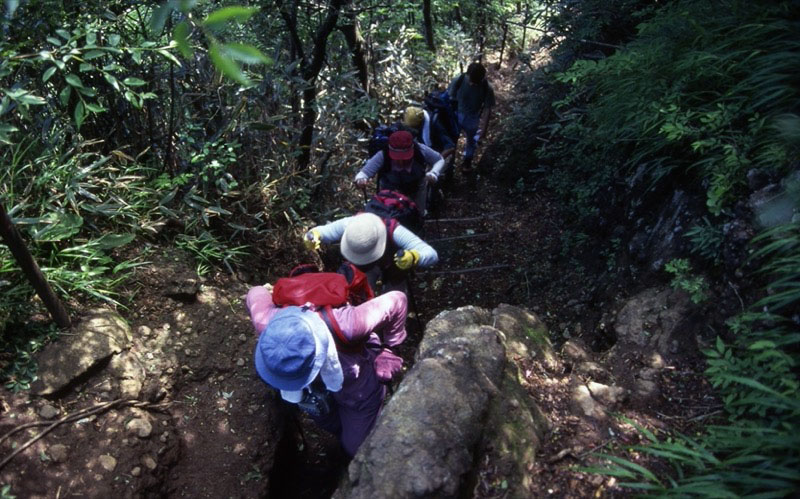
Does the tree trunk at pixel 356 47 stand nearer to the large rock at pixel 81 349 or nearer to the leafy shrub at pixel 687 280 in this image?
the large rock at pixel 81 349

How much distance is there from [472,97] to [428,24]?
3677 millimetres

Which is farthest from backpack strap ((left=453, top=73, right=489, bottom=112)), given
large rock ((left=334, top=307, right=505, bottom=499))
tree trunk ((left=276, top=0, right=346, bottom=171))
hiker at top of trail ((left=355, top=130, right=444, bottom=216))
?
large rock ((left=334, top=307, right=505, bottom=499))

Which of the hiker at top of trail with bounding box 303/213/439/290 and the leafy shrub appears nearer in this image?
the leafy shrub

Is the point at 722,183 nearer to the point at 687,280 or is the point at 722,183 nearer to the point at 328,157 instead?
the point at 687,280

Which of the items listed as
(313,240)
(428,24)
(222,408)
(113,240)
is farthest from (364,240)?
(428,24)

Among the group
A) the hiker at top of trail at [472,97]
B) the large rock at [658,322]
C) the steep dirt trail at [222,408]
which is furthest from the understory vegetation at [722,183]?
the hiker at top of trail at [472,97]

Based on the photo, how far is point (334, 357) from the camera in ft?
9.82

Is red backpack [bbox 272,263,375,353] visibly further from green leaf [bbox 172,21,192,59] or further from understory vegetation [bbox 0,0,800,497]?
green leaf [bbox 172,21,192,59]

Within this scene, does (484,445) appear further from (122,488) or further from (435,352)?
(122,488)

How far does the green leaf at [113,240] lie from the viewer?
414 centimetres

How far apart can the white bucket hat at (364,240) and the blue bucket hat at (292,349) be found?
1080 mm

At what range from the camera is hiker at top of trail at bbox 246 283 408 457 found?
2.83 metres

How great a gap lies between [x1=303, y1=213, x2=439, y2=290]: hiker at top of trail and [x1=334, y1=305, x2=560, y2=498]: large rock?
0.95m

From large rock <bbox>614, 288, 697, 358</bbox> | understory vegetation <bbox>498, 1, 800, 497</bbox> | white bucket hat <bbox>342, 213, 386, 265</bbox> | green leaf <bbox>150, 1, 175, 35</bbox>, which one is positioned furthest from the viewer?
white bucket hat <bbox>342, 213, 386, 265</bbox>
